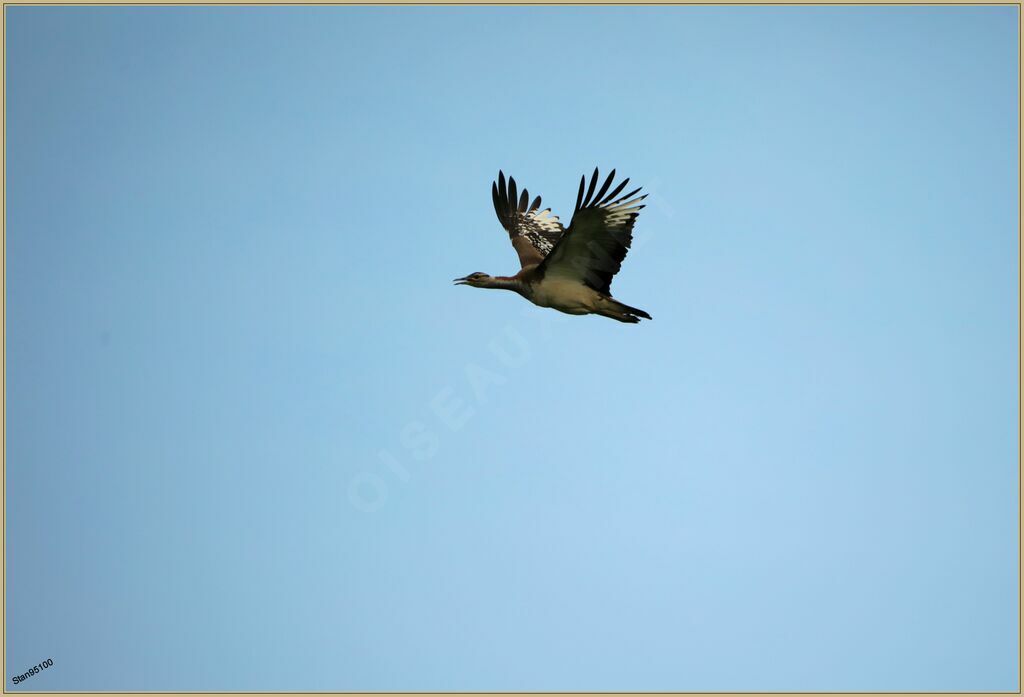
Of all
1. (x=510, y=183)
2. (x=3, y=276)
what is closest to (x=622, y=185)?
(x=510, y=183)

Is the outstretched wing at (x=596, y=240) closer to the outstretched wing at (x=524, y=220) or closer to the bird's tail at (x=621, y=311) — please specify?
the bird's tail at (x=621, y=311)

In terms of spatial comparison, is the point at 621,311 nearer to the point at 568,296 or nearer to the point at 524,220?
the point at 568,296

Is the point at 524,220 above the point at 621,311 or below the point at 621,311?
above

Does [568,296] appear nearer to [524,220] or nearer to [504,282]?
[504,282]

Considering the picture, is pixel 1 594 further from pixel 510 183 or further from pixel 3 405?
pixel 510 183

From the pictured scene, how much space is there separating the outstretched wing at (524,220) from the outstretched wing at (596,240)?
3718mm

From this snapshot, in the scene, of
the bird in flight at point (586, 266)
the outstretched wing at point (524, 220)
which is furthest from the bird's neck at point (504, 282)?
the outstretched wing at point (524, 220)

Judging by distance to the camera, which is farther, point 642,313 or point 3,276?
point 3,276

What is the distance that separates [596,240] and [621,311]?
1.51 metres

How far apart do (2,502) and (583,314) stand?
14.1 meters

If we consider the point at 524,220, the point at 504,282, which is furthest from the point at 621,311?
the point at 524,220

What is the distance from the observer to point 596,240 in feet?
66.3

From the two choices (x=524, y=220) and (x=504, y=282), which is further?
(x=524, y=220)

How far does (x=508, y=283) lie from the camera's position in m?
21.5
